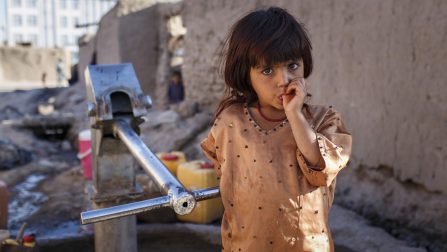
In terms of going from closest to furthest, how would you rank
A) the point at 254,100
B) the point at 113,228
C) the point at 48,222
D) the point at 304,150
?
the point at 304,150
the point at 254,100
the point at 113,228
the point at 48,222

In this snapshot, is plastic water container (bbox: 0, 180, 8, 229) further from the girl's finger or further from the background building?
the background building

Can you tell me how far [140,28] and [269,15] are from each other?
7925mm

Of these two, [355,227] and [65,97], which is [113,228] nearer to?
[355,227]

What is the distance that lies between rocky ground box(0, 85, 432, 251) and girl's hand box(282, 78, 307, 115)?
162 cm

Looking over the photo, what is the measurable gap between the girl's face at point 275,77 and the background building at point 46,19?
44.9m

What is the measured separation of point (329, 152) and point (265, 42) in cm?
31

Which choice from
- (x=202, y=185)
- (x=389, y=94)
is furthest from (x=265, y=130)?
(x=202, y=185)

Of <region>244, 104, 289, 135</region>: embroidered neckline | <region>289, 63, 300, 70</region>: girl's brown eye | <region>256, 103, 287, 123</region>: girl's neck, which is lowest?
<region>244, 104, 289, 135</region>: embroidered neckline

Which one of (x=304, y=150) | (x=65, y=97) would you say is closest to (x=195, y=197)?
(x=304, y=150)

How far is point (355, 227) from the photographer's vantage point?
2701mm

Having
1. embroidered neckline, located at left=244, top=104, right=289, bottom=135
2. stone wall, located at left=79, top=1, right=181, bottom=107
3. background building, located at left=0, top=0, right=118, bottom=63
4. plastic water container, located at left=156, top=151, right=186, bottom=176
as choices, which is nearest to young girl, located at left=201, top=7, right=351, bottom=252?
embroidered neckline, located at left=244, top=104, right=289, bottom=135

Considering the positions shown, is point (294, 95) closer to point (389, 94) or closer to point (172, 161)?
point (389, 94)

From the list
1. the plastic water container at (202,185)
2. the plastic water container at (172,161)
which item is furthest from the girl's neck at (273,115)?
the plastic water container at (172,161)

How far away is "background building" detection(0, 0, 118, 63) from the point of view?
43719mm
